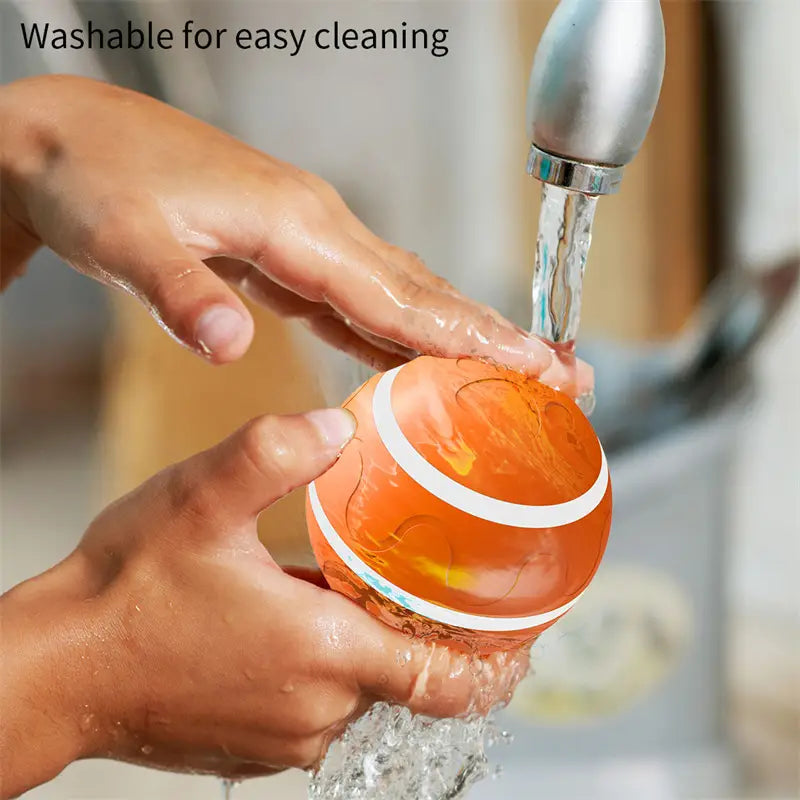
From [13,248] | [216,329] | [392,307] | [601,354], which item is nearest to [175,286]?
[216,329]

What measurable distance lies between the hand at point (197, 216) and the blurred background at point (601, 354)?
53 cm

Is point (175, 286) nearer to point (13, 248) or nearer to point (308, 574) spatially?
point (308, 574)

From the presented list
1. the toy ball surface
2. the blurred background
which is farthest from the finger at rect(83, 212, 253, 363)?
the blurred background

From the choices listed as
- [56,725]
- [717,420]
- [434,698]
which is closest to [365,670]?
[434,698]

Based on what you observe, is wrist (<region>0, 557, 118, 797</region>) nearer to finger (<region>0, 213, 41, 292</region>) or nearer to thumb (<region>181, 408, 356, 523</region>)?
thumb (<region>181, 408, 356, 523</region>)

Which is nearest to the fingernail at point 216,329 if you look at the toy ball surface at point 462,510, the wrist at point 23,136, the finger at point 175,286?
the finger at point 175,286

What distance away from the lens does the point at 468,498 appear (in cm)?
48

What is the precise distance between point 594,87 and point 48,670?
1.33ft

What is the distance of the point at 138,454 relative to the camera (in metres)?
1.60

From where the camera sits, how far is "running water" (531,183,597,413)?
535 mm

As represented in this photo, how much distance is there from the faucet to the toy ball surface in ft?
0.42

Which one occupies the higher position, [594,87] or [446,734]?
[594,87]

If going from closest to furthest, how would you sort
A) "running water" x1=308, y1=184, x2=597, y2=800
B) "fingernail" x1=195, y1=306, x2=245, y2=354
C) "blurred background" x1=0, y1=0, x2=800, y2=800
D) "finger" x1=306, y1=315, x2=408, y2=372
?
"fingernail" x1=195, y1=306, x2=245, y2=354 < "running water" x1=308, y1=184, x2=597, y2=800 < "finger" x1=306, y1=315, x2=408, y2=372 < "blurred background" x1=0, y1=0, x2=800, y2=800

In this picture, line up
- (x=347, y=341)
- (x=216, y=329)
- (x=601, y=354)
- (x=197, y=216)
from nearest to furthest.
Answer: (x=216, y=329) → (x=197, y=216) → (x=347, y=341) → (x=601, y=354)
